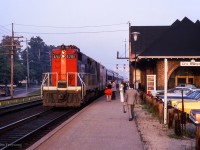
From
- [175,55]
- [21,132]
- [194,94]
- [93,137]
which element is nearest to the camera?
[93,137]

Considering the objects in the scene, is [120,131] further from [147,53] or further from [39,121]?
[147,53]

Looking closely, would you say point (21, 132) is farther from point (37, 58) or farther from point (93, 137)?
point (37, 58)

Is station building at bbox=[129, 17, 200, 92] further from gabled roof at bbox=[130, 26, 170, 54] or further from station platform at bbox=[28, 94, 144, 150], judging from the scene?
station platform at bbox=[28, 94, 144, 150]

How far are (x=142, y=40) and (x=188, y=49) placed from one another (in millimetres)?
20087

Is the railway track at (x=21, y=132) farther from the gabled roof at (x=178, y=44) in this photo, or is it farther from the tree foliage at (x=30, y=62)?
the tree foliage at (x=30, y=62)

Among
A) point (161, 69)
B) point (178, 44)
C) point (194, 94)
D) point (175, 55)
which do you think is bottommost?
point (194, 94)

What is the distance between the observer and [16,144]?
445 inches

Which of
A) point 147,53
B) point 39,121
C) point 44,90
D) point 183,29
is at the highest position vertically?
point 183,29

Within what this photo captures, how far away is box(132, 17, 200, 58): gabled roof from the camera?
30906 mm

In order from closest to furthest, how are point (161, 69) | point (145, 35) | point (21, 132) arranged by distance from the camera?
1. point (21, 132)
2. point (161, 69)
3. point (145, 35)

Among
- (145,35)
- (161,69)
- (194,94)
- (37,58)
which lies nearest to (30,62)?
(37,58)

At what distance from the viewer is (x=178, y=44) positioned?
32719mm

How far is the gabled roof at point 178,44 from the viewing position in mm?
30906

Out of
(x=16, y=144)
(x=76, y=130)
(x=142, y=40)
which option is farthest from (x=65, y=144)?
(x=142, y=40)
